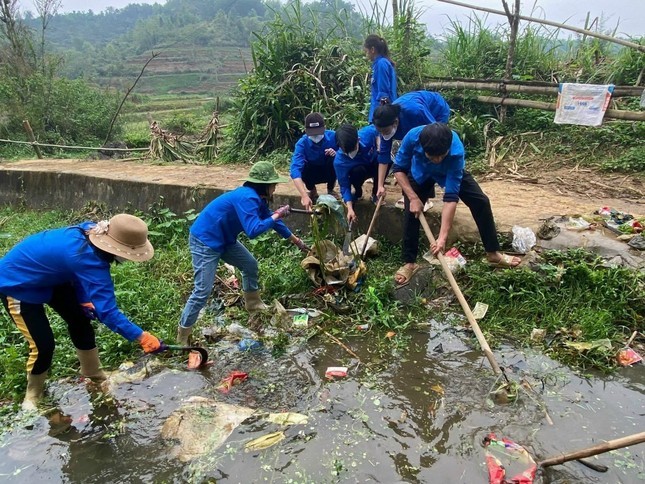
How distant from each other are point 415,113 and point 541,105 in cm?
352

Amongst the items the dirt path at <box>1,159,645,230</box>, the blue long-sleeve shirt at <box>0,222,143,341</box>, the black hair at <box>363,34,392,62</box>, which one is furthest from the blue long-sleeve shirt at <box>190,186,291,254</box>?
the black hair at <box>363,34,392,62</box>

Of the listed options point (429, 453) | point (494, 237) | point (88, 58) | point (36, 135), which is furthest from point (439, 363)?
point (88, 58)

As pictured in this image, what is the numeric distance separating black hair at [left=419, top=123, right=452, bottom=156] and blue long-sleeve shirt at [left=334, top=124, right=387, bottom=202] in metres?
1.39

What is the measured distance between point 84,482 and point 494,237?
11.5 ft

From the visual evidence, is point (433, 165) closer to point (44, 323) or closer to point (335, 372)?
point (335, 372)

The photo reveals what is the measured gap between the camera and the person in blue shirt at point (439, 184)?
3693mm

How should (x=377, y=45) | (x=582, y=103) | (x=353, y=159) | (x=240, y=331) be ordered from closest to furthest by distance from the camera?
(x=240, y=331) → (x=353, y=159) → (x=377, y=45) → (x=582, y=103)

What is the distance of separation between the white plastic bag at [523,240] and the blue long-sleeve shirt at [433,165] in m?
0.89

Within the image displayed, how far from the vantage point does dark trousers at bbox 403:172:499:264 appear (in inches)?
161

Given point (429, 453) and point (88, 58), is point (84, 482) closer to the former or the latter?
point (429, 453)

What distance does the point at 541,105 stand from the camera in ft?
23.4

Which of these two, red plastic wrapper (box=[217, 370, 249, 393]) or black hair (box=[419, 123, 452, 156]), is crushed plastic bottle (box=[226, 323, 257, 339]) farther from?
black hair (box=[419, 123, 452, 156])

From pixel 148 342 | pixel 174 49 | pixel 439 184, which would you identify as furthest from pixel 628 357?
pixel 174 49

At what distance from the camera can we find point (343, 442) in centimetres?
280
